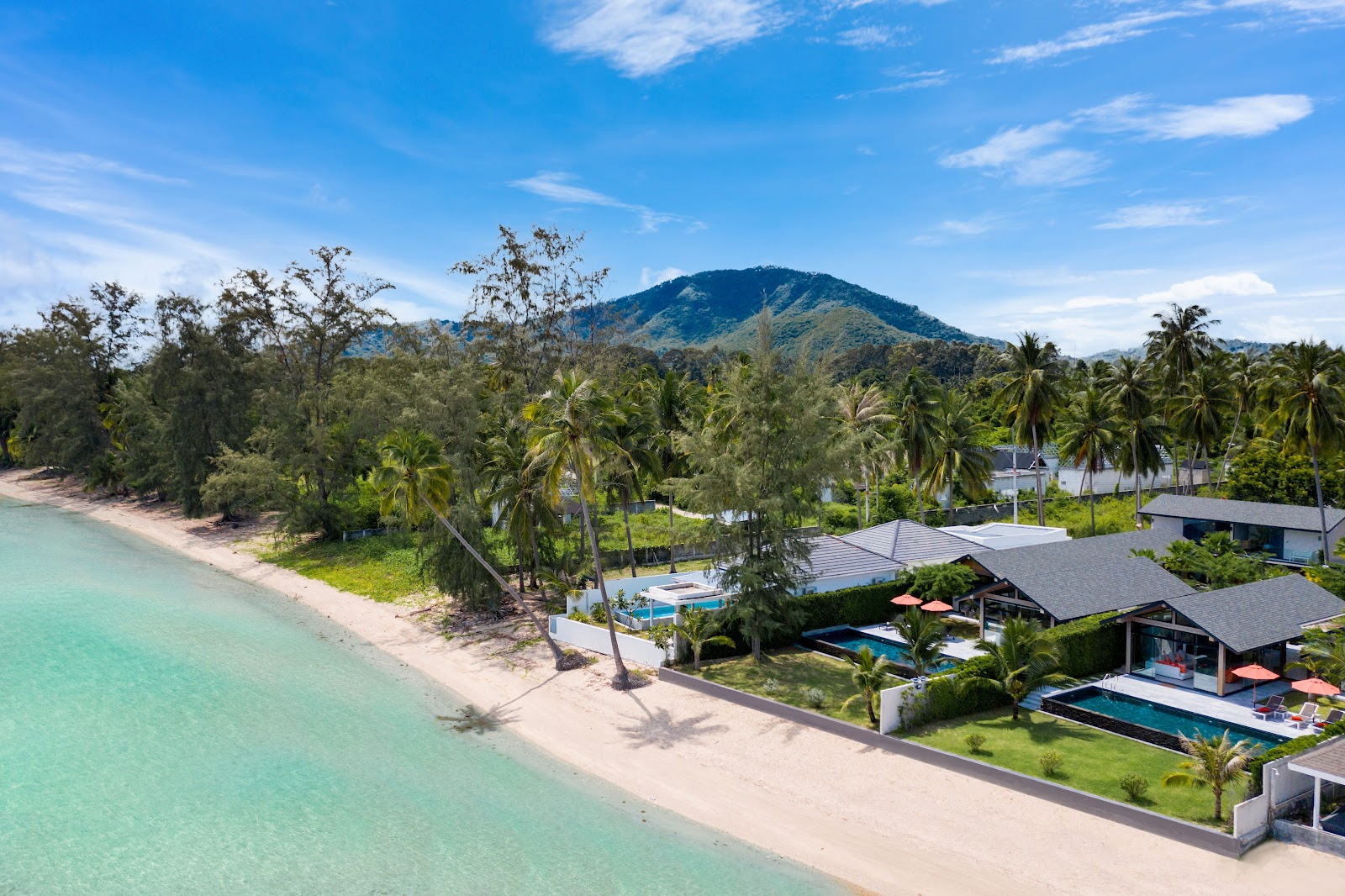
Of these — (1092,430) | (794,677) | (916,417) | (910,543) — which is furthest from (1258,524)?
(794,677)

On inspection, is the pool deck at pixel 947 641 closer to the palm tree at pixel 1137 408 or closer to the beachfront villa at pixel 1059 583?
the beachfront villa at pixel 1059 583

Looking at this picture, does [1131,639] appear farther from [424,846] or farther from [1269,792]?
[424,846]

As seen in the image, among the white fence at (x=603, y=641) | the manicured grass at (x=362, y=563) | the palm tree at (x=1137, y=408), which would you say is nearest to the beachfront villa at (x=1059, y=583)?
the white fence at (x=603, y=641)

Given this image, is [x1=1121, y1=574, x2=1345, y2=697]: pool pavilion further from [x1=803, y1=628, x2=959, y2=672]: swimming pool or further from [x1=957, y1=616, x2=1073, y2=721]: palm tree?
[x1=803, y1=628, x2=959, y2=672]: swimming pool

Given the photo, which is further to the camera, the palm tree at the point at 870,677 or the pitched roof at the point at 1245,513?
the pitched roof at the point at 1245,513

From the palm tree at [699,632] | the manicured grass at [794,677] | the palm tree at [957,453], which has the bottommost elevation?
the manicured grass at [794,677]

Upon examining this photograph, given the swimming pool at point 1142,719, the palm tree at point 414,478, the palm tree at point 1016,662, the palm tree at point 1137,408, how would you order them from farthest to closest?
the palm tree at point 1137,408
the palm tree at point 414,478
the palm tree at point 1016,662
the swimming pool at point 1142,719

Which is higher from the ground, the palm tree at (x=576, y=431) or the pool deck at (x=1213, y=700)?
the palm tree at (x=576, y=431)
